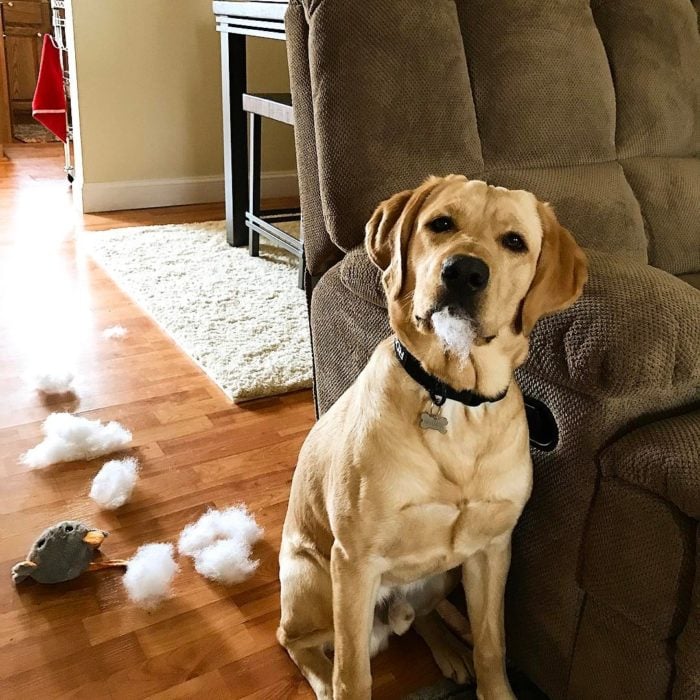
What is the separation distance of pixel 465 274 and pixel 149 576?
38.2 inches

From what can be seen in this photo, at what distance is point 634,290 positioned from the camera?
42.3 inches

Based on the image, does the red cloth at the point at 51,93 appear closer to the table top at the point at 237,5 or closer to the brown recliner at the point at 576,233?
the table top at the point at 237,5

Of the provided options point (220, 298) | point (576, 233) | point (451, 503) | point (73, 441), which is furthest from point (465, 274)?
point (220, 298)

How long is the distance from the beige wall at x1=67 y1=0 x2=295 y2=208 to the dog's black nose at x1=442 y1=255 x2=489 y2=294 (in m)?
3.50

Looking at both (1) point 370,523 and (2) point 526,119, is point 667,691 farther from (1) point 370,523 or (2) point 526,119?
(2) point 526,119

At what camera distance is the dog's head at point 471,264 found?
3.45ft

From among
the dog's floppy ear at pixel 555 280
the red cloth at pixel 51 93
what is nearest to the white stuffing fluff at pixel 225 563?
the dog's floppy ear at pixel 555 280

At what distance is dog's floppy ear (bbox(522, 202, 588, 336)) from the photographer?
3.55 ft

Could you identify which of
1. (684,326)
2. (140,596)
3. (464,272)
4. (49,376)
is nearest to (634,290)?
(684,326)

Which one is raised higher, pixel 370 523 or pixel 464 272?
pixel 464 272

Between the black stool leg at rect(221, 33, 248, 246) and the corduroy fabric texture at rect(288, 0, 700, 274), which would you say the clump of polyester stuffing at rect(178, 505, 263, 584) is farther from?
the black stool leg at rect(221, 33, 248, 246)

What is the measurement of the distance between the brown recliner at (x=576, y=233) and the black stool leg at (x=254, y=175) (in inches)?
69.7

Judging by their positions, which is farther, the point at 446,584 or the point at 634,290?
the point at 446,584

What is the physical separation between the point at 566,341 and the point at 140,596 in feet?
3.29
